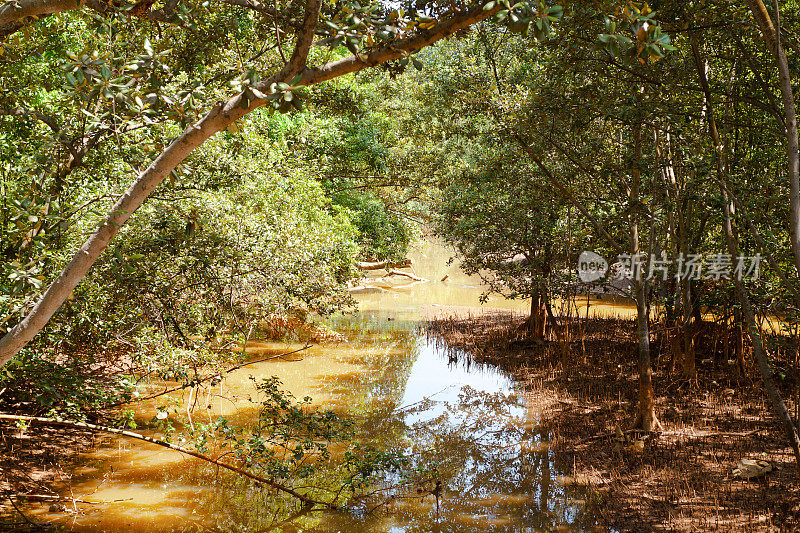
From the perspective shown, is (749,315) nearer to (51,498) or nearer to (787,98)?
(787,98)

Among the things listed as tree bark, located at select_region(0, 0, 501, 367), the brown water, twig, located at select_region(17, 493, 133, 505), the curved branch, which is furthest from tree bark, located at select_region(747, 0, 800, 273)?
twig, located at select_region(17, 493, 133, 505)

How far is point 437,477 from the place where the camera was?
22.6 feet

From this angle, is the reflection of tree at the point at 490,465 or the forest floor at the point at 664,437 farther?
the reflection of tree at the point at 490,465

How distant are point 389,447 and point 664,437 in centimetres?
367

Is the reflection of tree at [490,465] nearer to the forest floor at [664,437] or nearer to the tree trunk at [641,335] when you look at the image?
the forest floor at [664,437]

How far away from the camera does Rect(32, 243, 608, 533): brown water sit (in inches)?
234

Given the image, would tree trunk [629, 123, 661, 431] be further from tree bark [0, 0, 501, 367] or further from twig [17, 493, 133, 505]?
twig [17, 493, 133, 505]

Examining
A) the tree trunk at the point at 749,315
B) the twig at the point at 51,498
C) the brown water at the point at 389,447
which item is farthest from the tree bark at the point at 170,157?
the tree trunk at the point at 749,315

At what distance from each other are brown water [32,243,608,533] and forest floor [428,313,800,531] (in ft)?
1.24

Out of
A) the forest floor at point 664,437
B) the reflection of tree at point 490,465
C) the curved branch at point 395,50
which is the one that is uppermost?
the curved branch at point 395,50

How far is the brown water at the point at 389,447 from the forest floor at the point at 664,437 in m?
0.38

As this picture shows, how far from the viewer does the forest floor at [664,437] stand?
233 inches

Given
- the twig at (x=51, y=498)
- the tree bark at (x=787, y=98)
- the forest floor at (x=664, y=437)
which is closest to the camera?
the tree bark at (x=787, y=98)

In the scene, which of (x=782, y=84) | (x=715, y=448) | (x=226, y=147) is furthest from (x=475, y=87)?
(x=715, y=448)
